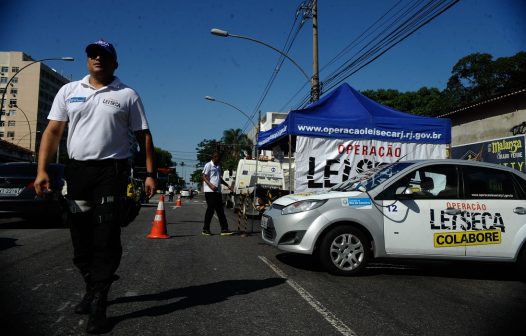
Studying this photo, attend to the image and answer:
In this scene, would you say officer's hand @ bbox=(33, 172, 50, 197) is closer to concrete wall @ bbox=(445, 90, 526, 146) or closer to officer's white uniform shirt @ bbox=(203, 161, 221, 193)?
officer's white uniform shirt @ bbox=(203, 161, 221, 193)

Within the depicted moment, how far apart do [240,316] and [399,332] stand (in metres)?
1.30

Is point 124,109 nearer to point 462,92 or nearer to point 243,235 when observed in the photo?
point 243,235

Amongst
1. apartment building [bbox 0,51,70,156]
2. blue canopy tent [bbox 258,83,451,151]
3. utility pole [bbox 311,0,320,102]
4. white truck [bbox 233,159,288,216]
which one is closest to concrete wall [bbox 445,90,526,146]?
utility pole [bbox 311,0,320,102]

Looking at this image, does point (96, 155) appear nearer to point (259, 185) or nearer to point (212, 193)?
point (212, 193)

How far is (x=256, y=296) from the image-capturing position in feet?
14.3

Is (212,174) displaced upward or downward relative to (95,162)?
upward

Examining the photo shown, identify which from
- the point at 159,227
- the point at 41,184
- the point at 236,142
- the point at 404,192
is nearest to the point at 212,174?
the point at 159,227

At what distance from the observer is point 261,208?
1312 centimetres

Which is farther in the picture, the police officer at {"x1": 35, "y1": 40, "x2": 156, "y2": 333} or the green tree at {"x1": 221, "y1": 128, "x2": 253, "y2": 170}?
the green tree at {"x1": 221, "y1": 128, "x2": 253, "y2": 170}

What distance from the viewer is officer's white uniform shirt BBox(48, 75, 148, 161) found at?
3428 mm

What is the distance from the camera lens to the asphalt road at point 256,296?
11.4ft

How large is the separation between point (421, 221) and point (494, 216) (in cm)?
97

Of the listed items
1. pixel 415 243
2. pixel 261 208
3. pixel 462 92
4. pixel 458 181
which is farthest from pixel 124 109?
pixel 462 92

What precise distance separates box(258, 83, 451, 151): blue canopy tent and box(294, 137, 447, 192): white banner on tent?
152 mm
